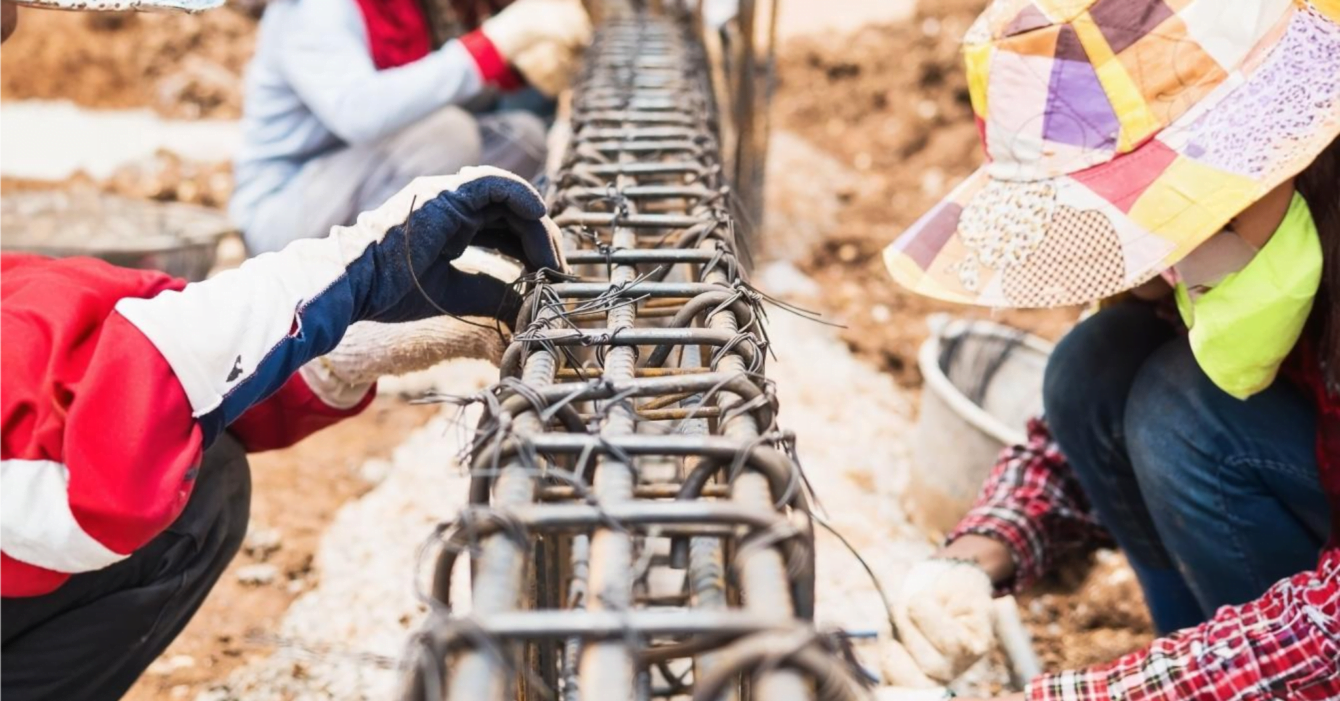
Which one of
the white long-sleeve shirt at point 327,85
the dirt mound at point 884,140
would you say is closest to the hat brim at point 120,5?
the white long-sleeve shirt at point 327,85

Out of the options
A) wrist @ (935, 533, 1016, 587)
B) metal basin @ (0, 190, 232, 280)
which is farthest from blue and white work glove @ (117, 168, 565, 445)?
metal basin @ (0, 190, 232, 280)

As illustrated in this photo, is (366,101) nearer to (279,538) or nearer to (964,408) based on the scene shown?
(279,538)

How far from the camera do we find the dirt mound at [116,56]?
303 inches

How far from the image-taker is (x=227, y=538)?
163 cm

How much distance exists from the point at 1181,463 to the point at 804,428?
4.59 ft

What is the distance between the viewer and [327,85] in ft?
8.32

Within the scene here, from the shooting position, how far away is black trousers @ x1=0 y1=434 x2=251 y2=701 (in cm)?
135

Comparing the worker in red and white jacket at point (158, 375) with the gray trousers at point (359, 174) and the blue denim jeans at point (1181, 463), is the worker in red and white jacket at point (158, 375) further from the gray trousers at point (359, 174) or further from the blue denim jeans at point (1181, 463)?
the gray trousers at point (359, 174)

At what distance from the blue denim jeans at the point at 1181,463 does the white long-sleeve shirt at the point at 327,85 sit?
147 cm

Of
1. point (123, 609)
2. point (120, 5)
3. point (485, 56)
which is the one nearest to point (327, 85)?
point (485, 56)

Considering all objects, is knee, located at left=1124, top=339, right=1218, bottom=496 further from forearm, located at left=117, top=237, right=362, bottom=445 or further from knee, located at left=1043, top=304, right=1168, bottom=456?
forearm, located at left=117, top=237, right=362, bottom=445

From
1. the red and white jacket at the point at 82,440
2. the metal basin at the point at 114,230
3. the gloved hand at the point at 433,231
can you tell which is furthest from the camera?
the metal basin at the point at 114,230

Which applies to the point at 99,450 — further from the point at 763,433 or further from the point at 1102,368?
the point at 1102,368

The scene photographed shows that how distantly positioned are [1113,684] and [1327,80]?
70 cm
